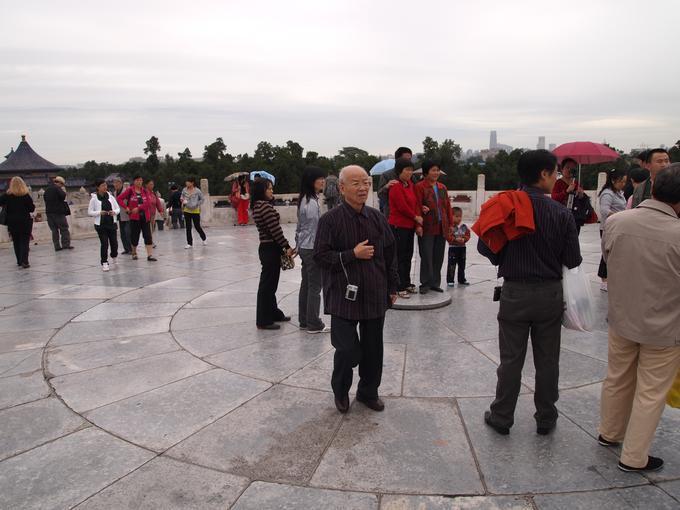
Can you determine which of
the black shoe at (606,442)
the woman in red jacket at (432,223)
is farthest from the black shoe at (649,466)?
the woman in red jacket at (432,223)

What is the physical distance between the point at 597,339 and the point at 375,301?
9.54 ft

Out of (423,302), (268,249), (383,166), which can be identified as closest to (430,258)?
(423,302)

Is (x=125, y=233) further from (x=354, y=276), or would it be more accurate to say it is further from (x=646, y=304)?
(x=646, y=304)

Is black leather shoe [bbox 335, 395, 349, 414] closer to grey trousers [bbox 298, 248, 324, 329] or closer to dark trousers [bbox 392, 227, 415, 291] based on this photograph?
grey trousers [bbox 298, 248, 324, 329]

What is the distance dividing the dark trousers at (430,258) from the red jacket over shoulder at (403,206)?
0.41m

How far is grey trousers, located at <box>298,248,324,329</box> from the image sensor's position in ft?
17.9

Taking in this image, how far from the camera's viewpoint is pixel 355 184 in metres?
3.57

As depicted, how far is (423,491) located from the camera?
2.86 m

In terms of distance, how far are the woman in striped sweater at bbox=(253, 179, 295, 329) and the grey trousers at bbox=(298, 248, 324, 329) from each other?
0.84 ft

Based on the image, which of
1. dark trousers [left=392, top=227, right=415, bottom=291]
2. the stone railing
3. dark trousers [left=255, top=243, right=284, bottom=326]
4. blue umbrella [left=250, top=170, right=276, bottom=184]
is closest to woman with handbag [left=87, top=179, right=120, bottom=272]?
blue umbrella [left=250, top=170, right=276, bottom=184]

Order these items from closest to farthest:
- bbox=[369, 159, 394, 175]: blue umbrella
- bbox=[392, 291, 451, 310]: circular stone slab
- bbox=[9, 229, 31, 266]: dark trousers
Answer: bbox=[392, 291, 451, 310]: circular stone slab
bbox=[369, 159, 394, 175]: blue umbrella
bbox=[9, 229, 31, 266]: dark trousers

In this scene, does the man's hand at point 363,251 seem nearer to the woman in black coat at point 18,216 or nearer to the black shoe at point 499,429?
the black shoe at point 499,429

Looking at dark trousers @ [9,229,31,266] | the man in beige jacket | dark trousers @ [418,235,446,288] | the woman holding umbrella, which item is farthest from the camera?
the woman holding umbrella

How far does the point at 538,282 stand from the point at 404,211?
3.20 metres
